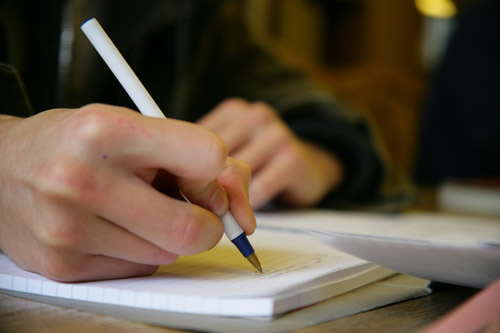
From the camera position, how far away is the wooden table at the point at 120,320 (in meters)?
0.19

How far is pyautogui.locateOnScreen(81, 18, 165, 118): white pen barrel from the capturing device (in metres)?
0.25

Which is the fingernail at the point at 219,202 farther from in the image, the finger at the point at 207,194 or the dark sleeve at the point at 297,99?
the dark sleeve at the point at 297,99

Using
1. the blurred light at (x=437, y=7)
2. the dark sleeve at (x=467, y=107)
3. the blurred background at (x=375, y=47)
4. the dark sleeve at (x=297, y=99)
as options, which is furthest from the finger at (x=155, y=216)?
the blurred light at (x=437, y=7)

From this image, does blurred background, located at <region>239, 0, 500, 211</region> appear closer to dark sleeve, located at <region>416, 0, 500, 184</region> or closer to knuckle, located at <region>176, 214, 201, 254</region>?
dark sleeve, located at <region>416, 0, 500, 184</region>

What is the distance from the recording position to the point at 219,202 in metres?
0.23

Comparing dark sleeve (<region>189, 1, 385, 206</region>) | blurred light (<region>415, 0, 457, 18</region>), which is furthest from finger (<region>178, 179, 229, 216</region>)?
blurred light (<region>415, 0, 457, 18</region>)

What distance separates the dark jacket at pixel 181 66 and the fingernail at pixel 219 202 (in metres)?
0.15

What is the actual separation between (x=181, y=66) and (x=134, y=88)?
19.2 inches

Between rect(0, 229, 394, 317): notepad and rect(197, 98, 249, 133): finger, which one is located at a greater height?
rect(197, 98, 249, 133): finger

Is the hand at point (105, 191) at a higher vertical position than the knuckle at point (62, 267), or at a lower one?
higher

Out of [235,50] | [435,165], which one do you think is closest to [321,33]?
[435,165]

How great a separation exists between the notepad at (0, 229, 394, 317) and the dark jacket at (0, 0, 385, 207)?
0.47ft

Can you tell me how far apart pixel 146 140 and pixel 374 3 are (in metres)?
3.45

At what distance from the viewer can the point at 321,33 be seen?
10.4 feet
